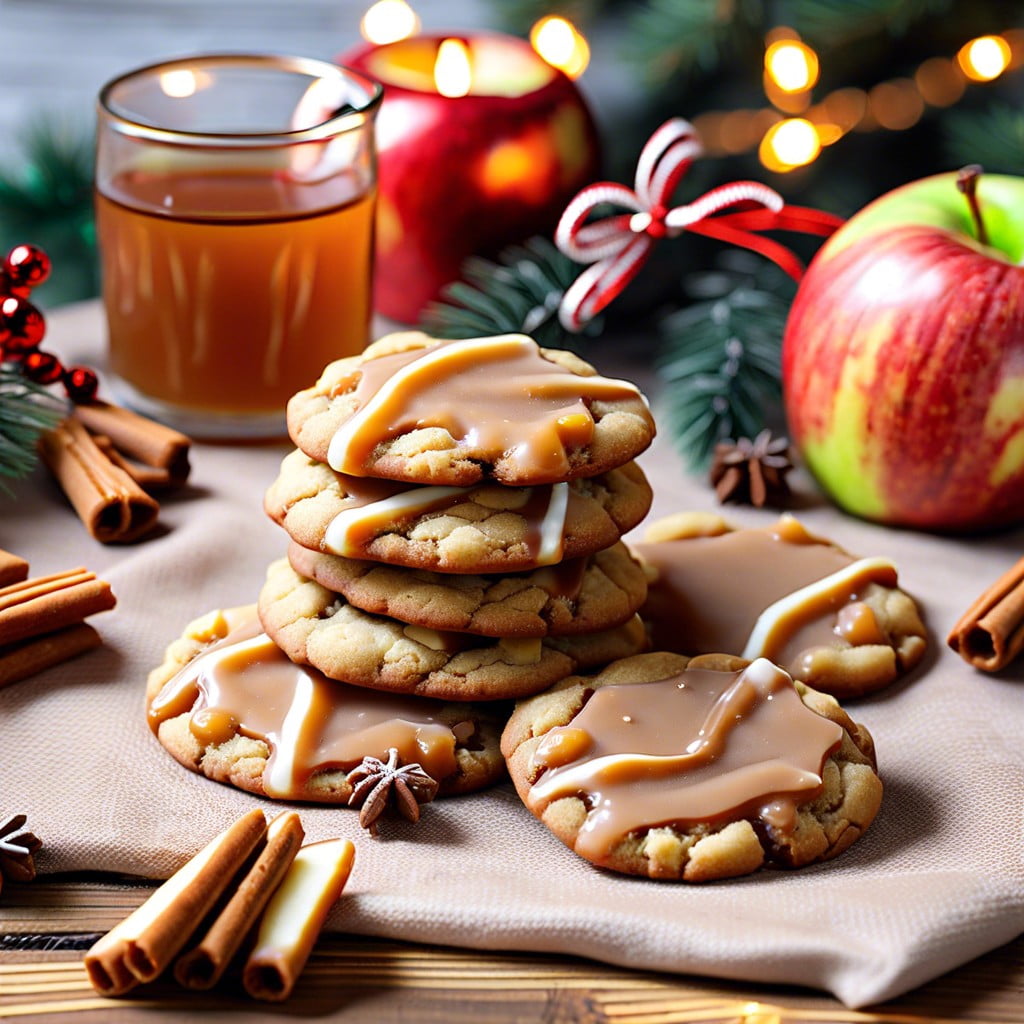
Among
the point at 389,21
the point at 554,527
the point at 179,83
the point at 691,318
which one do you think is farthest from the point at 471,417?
the point at 389,21

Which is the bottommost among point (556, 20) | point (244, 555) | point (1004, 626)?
point (244, 555)

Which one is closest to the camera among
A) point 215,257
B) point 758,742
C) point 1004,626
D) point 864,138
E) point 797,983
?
point 797,983

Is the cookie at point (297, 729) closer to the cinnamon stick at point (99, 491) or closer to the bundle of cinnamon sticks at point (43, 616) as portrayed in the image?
the bundle of cinnamon sticks at point (43, 616)

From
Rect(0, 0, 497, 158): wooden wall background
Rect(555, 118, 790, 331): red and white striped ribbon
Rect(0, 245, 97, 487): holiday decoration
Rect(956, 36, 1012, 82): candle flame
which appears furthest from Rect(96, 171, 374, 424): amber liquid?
Rect(0, 0, 497, 158): wooden wall background

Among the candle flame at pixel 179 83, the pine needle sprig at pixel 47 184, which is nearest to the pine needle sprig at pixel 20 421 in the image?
the candle flame at pixel 179 83

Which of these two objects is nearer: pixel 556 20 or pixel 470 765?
pixel 470 765

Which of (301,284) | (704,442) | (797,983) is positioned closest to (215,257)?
(301,284)

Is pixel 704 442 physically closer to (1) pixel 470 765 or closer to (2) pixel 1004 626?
(2) pixel 1004 626
